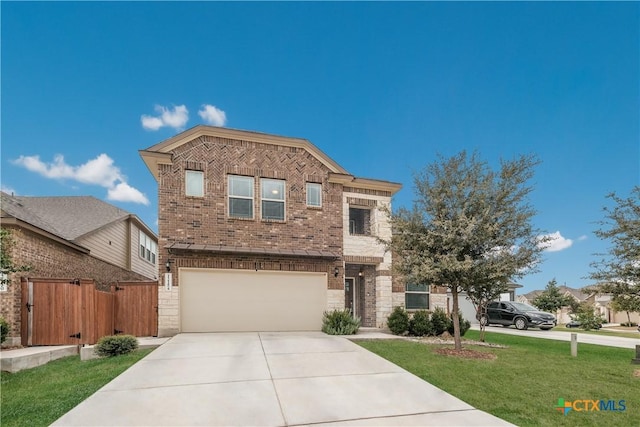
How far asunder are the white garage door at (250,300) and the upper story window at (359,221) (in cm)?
272

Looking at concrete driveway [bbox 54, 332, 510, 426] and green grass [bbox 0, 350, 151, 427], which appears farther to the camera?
green grass [bbox 0, 350, 151, 427]

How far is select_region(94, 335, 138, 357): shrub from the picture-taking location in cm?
848

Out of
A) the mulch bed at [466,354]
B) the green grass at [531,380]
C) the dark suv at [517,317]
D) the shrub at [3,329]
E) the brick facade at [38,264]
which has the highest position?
the brick facade at [38,264]

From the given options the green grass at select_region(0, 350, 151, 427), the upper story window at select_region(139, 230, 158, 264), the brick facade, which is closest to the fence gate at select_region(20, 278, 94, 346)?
the brick facade

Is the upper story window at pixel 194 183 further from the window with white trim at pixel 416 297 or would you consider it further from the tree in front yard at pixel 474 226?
the window with white trim at pixel 416 297

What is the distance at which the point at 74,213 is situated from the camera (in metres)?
A: 16.6

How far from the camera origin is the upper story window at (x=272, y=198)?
1291 cm

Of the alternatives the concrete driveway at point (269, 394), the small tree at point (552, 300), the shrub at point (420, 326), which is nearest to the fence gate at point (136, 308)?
the concrete driveway at point (269, 394)

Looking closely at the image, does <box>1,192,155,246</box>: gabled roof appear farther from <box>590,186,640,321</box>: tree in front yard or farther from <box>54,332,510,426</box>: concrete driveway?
<box>590,186,640,321</box>: tree in front yard

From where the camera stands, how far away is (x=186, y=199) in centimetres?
1205

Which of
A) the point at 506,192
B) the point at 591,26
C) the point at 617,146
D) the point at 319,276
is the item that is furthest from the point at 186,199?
the point at 617,146

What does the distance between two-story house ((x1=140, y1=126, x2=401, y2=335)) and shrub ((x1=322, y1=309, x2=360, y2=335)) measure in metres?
0.78

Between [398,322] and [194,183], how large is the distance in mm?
8832

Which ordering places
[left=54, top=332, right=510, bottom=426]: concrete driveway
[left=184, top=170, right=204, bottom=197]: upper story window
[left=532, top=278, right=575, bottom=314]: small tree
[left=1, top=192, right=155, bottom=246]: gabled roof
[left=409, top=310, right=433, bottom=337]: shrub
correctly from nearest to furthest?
[left=54, top=332, right=510, bottom=426]: concrete driveway → [left=184, top=170, right=204, bottom=197]: upper story window → [left=409, top=310, right=433, bottom=337]: shrub → [left=1, top=192, right=155, bottom=246]: gabled roof → [left=532, top=278, right=575, bottom=314]: small tree
